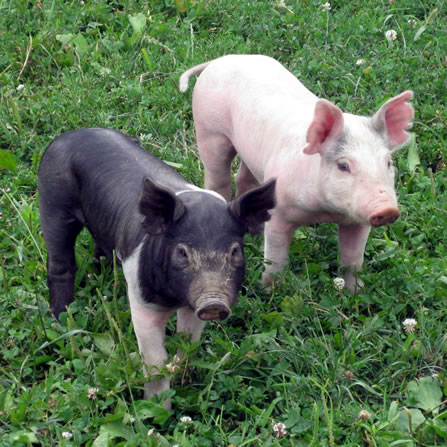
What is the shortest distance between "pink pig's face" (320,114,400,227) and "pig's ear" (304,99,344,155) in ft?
0.12

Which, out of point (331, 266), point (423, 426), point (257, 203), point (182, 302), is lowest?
point (331, 266)

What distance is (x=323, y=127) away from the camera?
13.2 ft

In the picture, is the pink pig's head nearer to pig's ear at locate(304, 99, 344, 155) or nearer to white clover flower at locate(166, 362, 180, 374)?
pig's ear at locate(304, 99, 344, 155)

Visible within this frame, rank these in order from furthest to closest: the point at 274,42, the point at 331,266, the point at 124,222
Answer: the point at 274,42, the point at 331,266, the point at 124,222

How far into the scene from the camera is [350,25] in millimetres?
6836

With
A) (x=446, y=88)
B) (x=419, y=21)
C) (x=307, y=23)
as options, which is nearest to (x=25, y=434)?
(x=446, y=88)

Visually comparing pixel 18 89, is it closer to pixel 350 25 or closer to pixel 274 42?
pixel 274 42

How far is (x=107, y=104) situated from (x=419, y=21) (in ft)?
9.37

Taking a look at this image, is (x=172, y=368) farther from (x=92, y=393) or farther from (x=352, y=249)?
(x=352, y=249)

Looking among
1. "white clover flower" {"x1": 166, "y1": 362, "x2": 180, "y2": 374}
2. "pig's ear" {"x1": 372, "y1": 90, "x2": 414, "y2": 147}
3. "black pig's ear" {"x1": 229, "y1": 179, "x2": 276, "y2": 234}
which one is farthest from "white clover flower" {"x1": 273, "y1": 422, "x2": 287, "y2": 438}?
"pig's ear" {"x1": 372, "y1": 90, "x2": 414, "y2": 147}

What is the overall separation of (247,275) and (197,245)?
4.31ft

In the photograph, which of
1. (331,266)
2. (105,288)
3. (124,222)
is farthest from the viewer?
(331,266)

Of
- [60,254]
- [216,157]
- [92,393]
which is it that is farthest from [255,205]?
[216,157]

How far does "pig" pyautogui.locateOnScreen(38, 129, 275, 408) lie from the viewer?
327 cm
